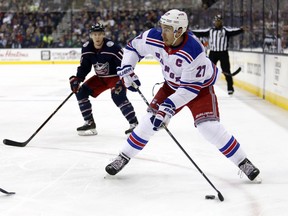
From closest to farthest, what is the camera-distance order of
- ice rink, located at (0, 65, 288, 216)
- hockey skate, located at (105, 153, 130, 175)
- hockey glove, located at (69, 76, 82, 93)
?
ice rink, located at (0, 65, 288, 216), hockey skate, located at (105, 153, 130, 175), hockey glove, located at (69, 76, 82, 93)

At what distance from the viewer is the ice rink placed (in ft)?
8.86

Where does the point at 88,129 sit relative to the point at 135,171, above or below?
below

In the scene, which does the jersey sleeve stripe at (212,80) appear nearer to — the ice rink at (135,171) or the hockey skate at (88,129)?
the ice rink at (135,171)

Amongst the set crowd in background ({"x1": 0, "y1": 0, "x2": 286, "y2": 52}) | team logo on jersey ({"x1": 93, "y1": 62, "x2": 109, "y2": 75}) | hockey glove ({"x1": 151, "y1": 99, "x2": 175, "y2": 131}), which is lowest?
crowd in background ({"x1": 0, "y1": 0, "x2": 286, "y2": 52})

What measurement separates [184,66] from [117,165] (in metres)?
0.73

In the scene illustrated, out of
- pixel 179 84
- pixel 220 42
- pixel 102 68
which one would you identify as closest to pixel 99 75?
pixel 102 68

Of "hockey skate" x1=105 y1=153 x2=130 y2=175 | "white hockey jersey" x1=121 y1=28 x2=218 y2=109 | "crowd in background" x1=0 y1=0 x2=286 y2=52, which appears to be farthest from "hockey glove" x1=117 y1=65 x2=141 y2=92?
"crowd in background" x1=0 y1=0 x2=286 y2=52

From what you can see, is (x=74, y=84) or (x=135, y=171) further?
(x=74, y=84)

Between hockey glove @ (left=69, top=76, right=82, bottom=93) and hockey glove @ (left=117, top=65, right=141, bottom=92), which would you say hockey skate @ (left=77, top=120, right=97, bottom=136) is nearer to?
hockey glove @ (left=69, top=76, right=82, bottom=93)

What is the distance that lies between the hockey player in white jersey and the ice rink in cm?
A: 20

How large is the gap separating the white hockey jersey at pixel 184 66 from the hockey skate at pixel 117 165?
1.67 feet

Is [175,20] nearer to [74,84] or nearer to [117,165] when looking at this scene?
[117,165]

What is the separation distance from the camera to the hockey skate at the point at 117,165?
3242 mm

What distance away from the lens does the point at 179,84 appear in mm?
3129
